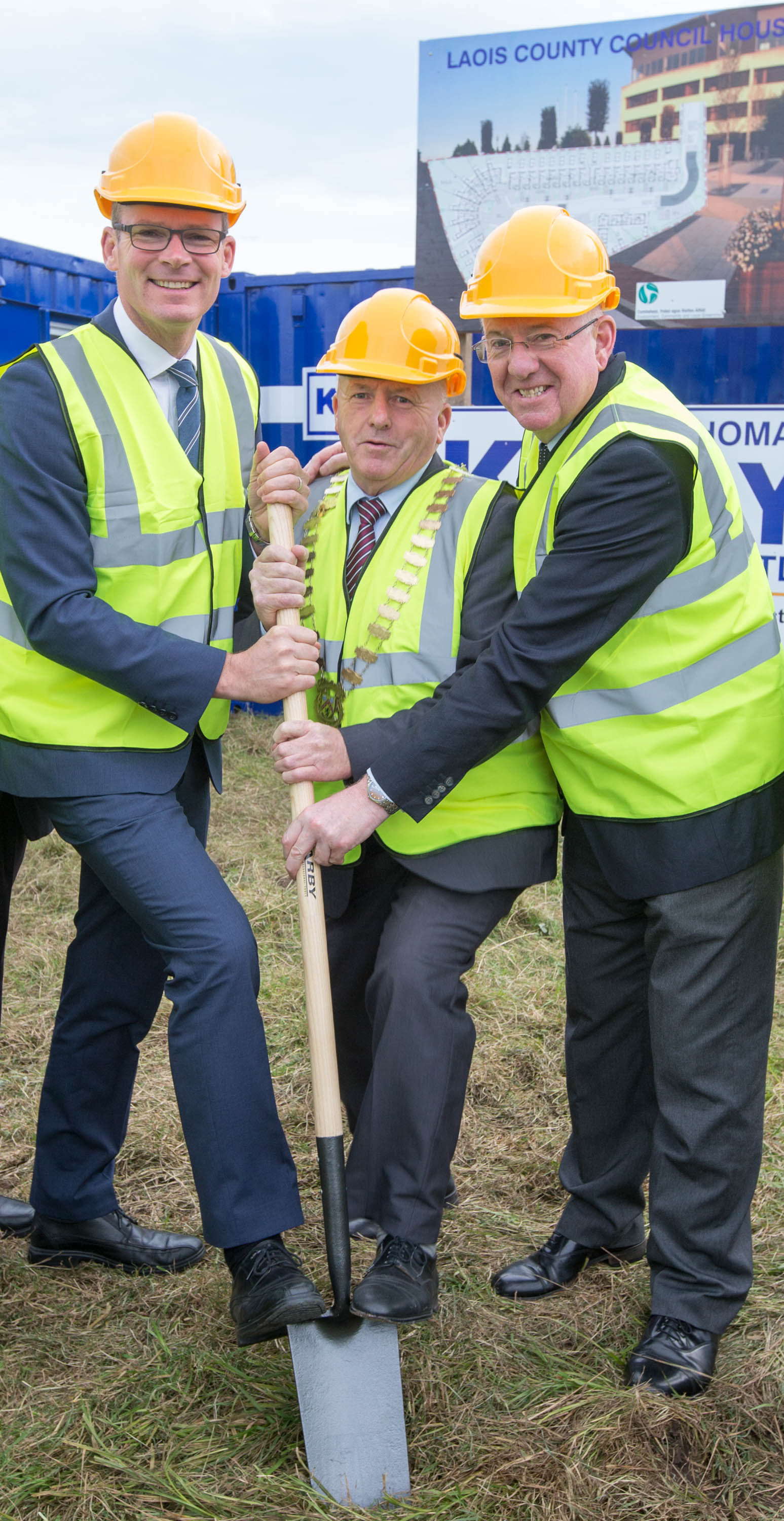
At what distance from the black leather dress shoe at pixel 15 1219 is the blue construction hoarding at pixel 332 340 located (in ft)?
16.6

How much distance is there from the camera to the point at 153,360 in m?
2.82

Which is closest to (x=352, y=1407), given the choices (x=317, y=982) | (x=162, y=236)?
(x=317, y=982)

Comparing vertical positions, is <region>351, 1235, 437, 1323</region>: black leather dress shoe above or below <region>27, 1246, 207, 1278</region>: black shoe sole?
above

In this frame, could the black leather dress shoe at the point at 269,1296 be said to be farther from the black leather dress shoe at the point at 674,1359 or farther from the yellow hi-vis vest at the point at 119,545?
the yellow hi-vis vest at the point at 119,545

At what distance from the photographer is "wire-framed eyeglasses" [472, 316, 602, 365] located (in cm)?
Answer: 268

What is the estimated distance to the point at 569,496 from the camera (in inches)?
103

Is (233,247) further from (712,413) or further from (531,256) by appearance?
(712,413)

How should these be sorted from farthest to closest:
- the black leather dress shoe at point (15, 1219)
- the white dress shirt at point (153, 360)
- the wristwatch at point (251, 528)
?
the black leather dress shoe at point (15, 1219)
the wristwatch at point (251, 528)
the white dress shirt at point (153, 360)

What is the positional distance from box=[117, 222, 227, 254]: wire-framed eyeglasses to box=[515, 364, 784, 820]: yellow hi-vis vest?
2.87 feet

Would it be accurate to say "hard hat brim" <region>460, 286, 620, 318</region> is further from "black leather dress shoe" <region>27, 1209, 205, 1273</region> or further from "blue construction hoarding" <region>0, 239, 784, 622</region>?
"blue construction hoarding" <region>0, 239, 784, 622</region>

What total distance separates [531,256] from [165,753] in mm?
1284

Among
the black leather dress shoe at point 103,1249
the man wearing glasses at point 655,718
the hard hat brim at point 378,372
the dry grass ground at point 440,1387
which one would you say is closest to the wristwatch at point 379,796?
the man wearing glasses at point 655,718

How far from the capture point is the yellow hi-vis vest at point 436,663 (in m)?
2.83

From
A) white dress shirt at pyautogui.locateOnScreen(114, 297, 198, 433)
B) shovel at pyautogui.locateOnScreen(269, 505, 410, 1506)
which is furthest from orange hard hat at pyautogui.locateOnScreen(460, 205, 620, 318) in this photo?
shovel at pyautogui.locateOnScreen(269, 505, 410, 1506)
